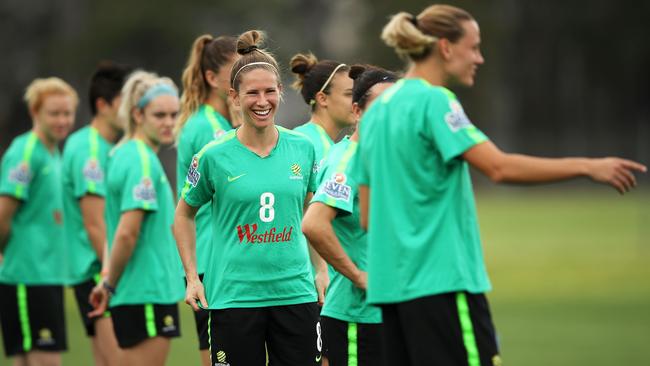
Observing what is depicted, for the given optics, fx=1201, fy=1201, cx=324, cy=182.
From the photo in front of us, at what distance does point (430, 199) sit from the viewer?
500 cm

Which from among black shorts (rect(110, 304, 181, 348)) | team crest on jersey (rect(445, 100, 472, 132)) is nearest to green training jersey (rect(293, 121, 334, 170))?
black shorts (rect(110, 304, 181, 348))

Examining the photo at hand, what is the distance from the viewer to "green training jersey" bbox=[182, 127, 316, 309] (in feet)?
20.0

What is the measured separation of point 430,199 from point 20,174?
5.05m

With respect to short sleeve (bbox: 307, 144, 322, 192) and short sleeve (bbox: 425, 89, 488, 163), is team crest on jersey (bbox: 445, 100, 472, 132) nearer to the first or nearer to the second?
short sleeve (bbox: 425, 89, 488, 163)

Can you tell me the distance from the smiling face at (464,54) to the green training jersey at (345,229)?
992 mm

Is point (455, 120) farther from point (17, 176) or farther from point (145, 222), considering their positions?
point (17, 176)

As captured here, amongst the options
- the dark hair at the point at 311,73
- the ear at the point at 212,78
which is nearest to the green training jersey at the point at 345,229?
the dark hair at the point at 311,73

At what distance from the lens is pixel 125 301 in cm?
765

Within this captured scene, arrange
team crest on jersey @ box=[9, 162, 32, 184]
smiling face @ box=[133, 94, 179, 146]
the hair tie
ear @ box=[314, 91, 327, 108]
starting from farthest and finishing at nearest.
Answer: team crest on jersey @ box=[9, 162, 32, 184] → smiling face @ box=[133, 94, 179, 146] → ear @ box=[314, 91, 327, 108] → the hair tie

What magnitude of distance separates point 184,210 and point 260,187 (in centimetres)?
46

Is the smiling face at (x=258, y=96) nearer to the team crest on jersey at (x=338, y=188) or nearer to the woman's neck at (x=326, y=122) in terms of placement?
the team crest on jersey at (x=338, y=188)

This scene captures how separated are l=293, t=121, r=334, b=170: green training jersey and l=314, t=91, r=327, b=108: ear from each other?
0.12m

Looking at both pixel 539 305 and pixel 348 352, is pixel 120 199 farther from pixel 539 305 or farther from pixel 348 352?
pixel 539 305

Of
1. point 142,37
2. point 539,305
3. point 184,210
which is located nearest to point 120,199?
point 184,210
